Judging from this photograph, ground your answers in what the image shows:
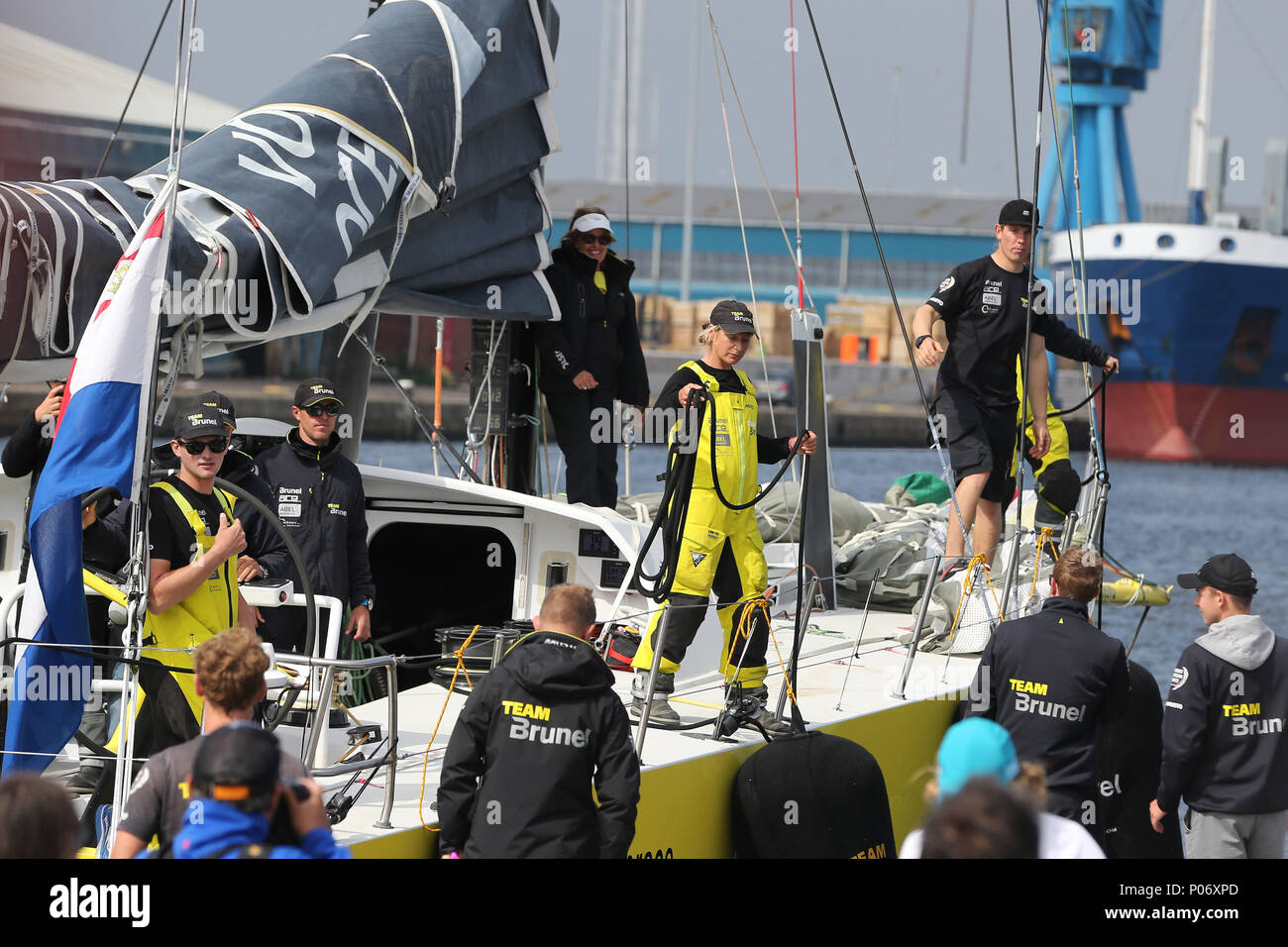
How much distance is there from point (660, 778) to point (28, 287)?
2521mm

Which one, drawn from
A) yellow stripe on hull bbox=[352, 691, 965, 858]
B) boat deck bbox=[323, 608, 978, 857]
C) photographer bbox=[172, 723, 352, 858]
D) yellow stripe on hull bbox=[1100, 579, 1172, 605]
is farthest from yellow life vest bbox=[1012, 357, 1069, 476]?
photographer bbox=[172, 723, 352, 858]

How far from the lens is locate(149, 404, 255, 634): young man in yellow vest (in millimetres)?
4309

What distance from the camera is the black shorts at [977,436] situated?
7.43m

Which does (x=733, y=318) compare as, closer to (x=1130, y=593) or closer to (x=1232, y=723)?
(x=1232, y=723)

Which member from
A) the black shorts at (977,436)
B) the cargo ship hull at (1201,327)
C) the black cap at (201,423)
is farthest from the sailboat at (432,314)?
the cargo ship hull at (1201,327)

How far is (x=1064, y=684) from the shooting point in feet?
16.6

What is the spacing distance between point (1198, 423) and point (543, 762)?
127ft

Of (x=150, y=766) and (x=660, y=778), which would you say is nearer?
(x=150, y=766)

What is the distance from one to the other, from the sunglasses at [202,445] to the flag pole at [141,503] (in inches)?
15.1

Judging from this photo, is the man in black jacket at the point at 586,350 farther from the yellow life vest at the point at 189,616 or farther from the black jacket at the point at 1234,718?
the black jacket at the point at 1234,718

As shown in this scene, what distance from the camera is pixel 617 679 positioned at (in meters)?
6.32
